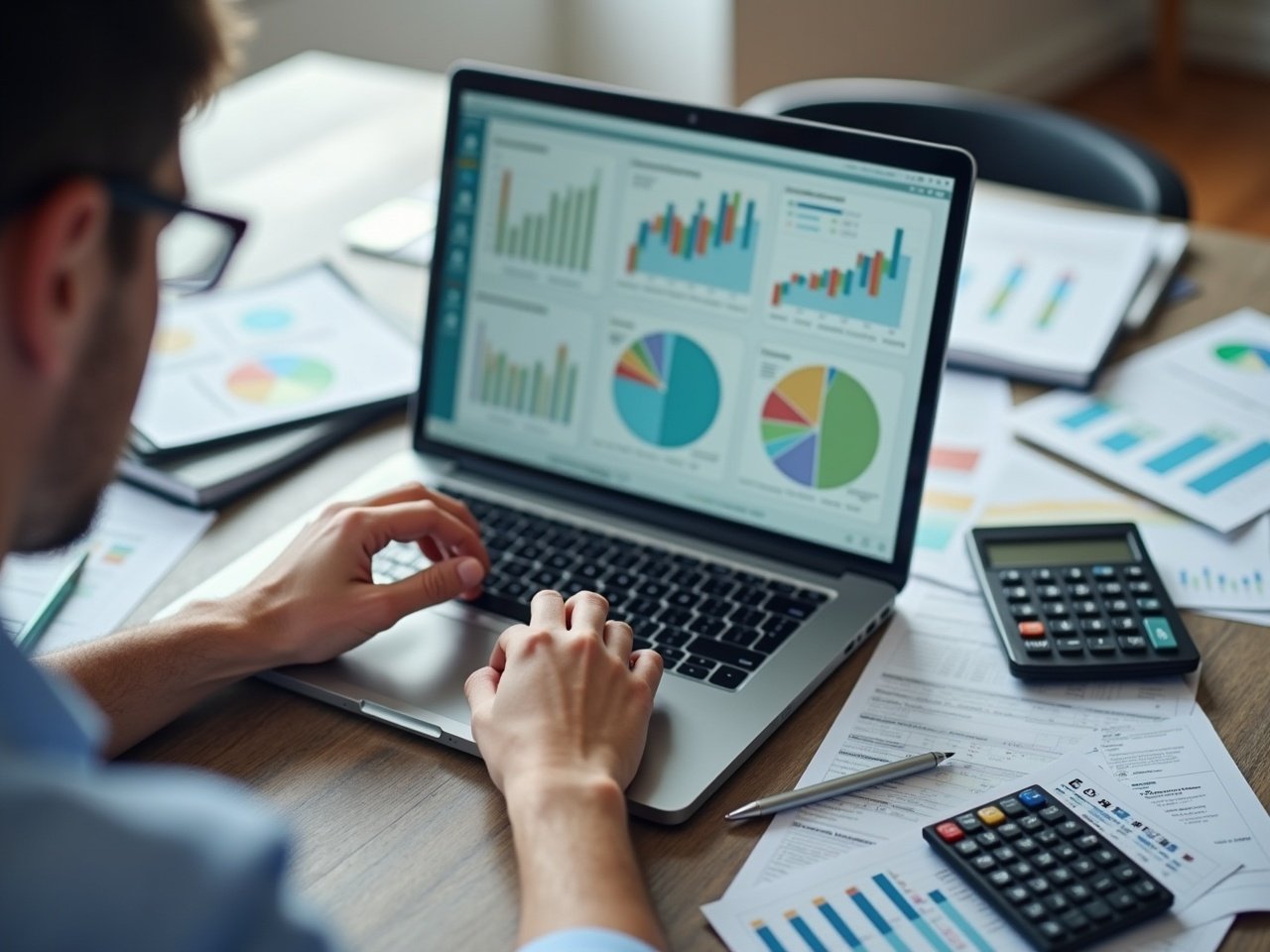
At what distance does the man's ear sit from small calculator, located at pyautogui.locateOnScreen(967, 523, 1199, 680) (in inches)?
26.4

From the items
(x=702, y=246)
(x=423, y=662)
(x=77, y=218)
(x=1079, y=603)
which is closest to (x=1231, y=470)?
(x=1079, y=603)

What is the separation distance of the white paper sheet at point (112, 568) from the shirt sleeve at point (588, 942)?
0.48 metres

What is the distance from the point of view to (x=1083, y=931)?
0.80 m

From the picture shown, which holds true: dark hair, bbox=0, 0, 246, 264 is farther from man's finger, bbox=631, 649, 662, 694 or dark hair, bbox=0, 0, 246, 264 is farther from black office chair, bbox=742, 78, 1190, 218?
black office chair, bbox=742, 78, 1190, 218

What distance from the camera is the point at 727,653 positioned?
1031 mm

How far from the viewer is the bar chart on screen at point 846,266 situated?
106cm

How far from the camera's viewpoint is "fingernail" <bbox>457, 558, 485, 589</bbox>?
1076mm

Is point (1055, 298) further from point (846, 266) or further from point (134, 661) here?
point (134, 661)

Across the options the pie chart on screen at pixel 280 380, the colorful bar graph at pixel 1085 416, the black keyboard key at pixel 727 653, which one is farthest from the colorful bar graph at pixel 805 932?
the pie chart on screen at pixel 280 380

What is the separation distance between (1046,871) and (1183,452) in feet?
1.93

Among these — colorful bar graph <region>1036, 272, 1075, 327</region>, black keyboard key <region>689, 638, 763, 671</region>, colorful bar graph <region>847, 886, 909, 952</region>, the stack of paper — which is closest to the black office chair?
the stack of paper

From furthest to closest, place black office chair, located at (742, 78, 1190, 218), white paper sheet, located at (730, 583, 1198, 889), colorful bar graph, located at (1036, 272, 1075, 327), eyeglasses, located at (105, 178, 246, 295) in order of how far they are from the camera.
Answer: black office chair, located at (742, 78, 1190, 218) < colorful bar graph, located at (1036, 272, 1075, 327) < white paper sheet, located at (730, 583, 1198, 889) < eyeglasses, located at (105, 178, 246, 295)

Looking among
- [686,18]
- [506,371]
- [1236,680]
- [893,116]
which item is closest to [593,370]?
[506,371]

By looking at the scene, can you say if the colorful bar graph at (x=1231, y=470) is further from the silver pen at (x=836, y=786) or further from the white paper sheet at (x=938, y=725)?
the silver pen at (x=836, y=786)
